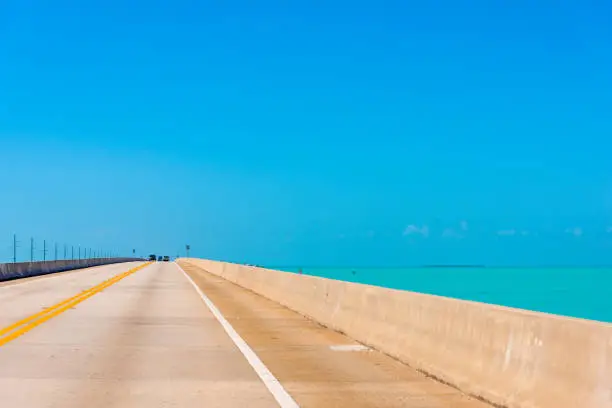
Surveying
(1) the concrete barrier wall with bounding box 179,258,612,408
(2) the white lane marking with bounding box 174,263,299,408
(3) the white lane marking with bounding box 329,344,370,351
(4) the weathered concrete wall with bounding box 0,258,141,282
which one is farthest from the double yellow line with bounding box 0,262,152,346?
(4) the weathered concrete wall with bounding box 0,258,141,282

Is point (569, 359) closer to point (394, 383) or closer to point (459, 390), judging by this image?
point (459, 390)

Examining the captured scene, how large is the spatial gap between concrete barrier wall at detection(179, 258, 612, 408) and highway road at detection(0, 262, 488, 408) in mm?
268

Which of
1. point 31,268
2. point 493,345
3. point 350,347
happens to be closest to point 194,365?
point 350,347

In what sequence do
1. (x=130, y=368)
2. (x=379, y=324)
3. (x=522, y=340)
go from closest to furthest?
(x=522, y=340) < (x=130, y=368) < (x=379, y=324)

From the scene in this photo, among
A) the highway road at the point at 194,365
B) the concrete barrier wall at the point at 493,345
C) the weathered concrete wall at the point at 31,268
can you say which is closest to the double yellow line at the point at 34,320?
the highway road at the point at 194,365

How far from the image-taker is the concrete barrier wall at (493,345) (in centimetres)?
739

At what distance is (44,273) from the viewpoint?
190 ft

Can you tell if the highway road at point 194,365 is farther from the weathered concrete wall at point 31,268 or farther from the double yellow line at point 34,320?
the weathered concrete wall at point 31,268

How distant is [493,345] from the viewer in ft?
30.7

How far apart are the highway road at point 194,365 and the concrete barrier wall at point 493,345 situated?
27 cm

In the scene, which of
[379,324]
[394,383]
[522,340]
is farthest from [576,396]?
[379,324]

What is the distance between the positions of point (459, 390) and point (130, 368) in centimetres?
433

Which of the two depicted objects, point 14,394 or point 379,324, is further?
point 379,324

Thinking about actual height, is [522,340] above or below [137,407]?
above
